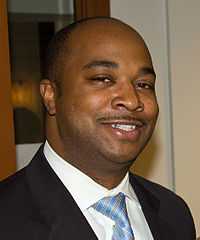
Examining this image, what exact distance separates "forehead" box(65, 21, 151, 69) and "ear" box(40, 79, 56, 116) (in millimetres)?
76

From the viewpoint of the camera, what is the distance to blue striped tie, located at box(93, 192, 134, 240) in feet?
3.19

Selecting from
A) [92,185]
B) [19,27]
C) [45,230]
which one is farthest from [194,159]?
[45,230]

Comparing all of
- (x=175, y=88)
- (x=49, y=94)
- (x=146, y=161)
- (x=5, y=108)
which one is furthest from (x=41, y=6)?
(x=49, y=94)

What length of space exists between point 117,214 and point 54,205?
139 mm

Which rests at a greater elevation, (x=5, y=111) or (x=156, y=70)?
(x=156, y=70)

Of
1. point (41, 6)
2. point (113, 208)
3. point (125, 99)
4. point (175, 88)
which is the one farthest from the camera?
point (175, 88)

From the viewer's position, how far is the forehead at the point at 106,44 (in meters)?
0.91

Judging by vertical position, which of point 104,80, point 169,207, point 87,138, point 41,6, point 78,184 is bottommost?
point 169,207

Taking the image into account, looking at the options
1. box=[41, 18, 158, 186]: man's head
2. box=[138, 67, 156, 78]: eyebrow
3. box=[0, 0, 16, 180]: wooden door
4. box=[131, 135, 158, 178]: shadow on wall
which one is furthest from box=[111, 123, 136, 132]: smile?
box=[131, 135, 158, 178]: shadow on wall

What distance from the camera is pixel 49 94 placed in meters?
0.96

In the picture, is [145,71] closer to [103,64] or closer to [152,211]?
[103,64]

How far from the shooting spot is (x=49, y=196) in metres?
0.96

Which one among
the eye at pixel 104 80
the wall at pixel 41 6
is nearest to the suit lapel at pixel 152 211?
the eye at pixel 104 80

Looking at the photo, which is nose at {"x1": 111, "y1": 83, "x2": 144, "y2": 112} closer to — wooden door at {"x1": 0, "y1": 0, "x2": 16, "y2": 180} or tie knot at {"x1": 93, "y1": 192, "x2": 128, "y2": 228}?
tie knot at {"x1": 93, "y1": 192, "x2": 128, "y2": 228}
